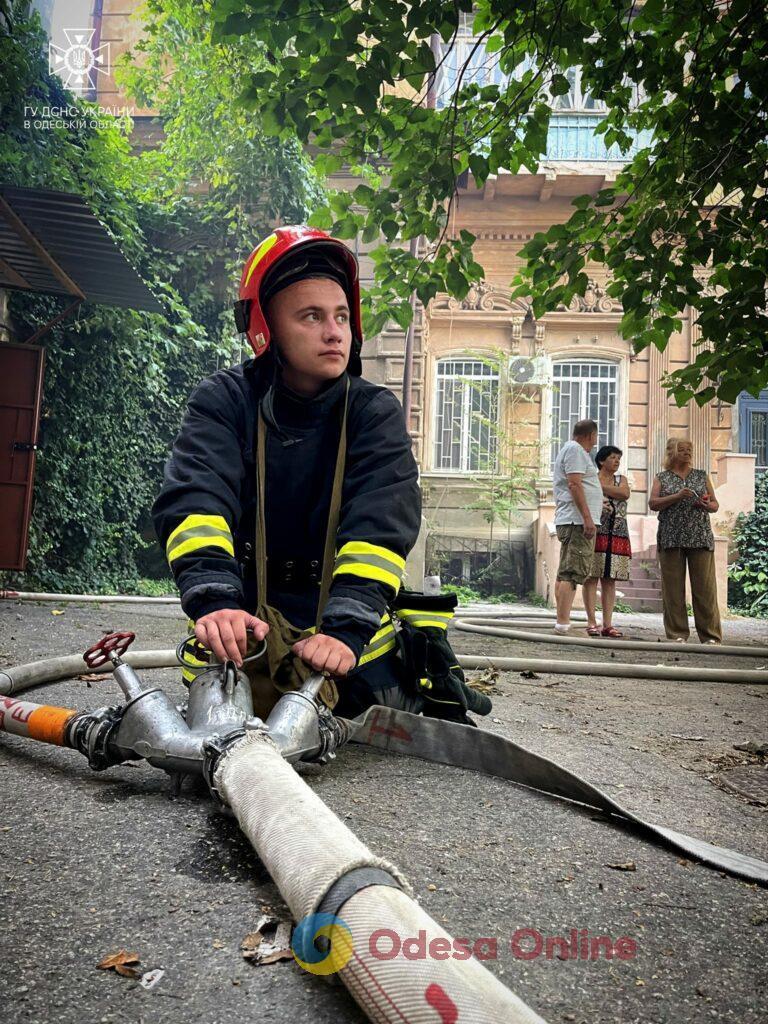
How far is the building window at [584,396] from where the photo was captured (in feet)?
55.7

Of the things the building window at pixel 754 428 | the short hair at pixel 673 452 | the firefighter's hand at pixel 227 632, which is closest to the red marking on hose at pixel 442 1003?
the firefighter's hand at pixel 227 632

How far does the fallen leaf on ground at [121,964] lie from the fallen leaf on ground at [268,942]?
0.16m

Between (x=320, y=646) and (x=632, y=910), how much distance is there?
0.94 meters

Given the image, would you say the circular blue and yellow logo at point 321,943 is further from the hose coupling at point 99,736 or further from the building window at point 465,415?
the building window at point 465,415

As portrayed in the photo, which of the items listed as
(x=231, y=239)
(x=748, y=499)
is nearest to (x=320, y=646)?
(x=231, y=239)

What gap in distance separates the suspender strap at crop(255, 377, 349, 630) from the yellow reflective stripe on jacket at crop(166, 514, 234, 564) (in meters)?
0.21

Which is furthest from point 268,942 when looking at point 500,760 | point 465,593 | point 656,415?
point 656,415

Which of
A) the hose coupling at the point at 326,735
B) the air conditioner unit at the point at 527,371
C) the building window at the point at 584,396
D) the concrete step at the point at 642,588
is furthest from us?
the building window at the point at 584,396

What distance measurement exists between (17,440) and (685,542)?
6632 millimetres

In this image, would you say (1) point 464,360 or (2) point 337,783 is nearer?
(2) point 337,783

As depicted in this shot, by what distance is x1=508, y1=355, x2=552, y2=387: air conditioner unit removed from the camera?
16672 millimetres

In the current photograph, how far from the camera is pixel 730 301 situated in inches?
165

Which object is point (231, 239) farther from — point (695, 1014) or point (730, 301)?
point (695, 1014)

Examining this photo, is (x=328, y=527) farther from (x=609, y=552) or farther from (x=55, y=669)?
(x=609, y=552)
